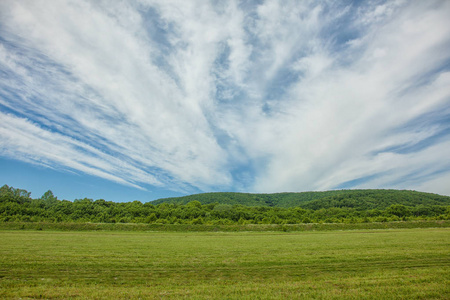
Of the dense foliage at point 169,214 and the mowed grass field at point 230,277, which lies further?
the dense foliage at point 169,214

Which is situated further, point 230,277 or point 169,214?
point 169,214

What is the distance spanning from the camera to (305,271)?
43.2 feet

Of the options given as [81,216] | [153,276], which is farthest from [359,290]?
[81,216]

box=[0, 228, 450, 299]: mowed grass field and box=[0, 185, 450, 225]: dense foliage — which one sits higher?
box=[0, 185, 450, 225]: dense foliage

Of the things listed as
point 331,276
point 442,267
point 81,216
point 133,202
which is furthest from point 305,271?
point 133,202

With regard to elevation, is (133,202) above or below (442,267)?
above

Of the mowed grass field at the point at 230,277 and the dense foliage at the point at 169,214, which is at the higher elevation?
the dense foliage at the point at 169,214

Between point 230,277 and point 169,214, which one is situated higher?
point 169,214

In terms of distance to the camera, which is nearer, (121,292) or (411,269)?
(121,292)

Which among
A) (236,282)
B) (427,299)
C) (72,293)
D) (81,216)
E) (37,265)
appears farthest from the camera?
(81,216)

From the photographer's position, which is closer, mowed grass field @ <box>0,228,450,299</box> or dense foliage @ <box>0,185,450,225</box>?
mowed grass field @ <box>0,228,450,299</box>

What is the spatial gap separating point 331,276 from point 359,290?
2.41m

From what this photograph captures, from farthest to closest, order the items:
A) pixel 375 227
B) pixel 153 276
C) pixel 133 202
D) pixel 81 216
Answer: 1. pixel 133 202
2. pixel 81 216
3. pixel 375 227
4. pixel 153 276

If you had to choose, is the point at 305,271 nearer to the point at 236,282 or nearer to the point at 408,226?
the point at 236,282
